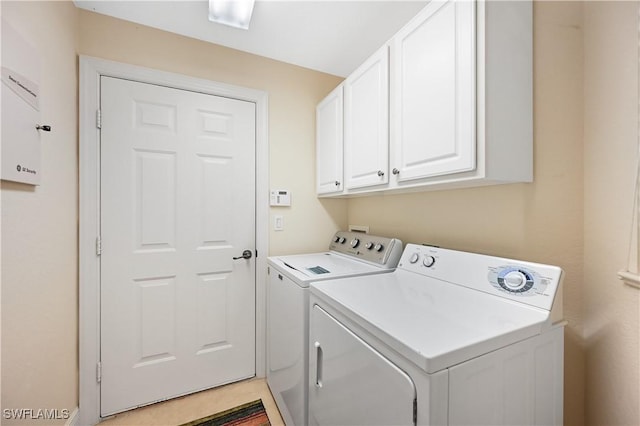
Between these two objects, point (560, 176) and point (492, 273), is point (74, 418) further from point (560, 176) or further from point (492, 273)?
point (560, 176)

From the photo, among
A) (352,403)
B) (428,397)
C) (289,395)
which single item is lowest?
(289,395)

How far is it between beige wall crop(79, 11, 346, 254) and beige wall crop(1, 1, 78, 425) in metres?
0.30

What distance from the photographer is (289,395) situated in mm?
1501

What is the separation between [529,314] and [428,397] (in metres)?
0.51

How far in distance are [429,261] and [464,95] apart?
2.60ft

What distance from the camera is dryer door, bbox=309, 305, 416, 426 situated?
74 centimetres

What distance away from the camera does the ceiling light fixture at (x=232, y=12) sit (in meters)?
1.45

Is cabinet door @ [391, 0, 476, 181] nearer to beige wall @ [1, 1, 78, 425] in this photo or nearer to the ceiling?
the ceiling

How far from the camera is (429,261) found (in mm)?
1357

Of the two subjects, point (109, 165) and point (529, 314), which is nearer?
point (529, 314)

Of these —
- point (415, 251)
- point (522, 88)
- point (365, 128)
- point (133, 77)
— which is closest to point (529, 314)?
point (415, 251)

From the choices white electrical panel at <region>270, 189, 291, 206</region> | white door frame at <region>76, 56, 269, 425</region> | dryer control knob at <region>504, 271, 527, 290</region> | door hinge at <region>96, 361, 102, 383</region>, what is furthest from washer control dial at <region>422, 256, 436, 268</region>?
door hinge at <region>96, 361, 102, 383</region>

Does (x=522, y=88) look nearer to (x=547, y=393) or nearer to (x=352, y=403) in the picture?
(x=547, y=393)

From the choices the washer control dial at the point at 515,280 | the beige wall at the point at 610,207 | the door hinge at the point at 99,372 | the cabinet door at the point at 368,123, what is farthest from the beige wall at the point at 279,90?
the beige wall at the point at 610,207
